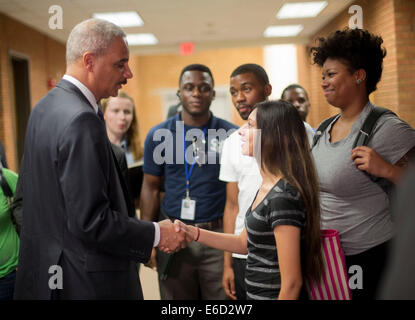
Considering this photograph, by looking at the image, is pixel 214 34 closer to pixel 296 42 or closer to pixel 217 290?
pixel 296 42

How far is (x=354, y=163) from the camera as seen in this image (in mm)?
1373

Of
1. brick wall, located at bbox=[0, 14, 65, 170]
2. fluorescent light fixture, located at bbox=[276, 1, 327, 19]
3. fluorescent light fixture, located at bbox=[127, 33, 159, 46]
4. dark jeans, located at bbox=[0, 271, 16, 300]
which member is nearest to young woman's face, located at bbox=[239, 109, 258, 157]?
fluorescent light fixture, located at bbox=[276, 1, 327, 19]

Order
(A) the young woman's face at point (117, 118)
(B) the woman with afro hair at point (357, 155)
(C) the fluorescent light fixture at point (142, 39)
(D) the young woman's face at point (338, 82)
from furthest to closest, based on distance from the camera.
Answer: (A) the young woman's face at point (117, 118) → (C) the fluorescent light fixture at point (142, 39) → (D) the young woman's face at point (338, 82) → (B) the woman with afro hair at point (357, 155)

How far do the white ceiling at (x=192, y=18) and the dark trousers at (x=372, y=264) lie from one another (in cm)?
106

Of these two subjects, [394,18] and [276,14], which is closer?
[394,18]

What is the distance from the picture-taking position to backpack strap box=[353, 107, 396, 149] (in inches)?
54.1

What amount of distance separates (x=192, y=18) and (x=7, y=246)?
66.0 inches

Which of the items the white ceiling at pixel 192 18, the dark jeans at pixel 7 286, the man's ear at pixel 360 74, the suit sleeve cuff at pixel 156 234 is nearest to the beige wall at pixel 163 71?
the white ceiling at pixel 192 18

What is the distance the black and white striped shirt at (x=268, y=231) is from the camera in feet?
3.76

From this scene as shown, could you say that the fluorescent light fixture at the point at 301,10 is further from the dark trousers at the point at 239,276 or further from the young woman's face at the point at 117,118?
the dark trousers at the point at 239,276

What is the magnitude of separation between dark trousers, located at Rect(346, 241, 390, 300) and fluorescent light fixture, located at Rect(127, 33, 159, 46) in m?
1.56

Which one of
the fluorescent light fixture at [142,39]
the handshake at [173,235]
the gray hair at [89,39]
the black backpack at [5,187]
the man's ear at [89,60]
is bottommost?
the handshake at [173,235]
